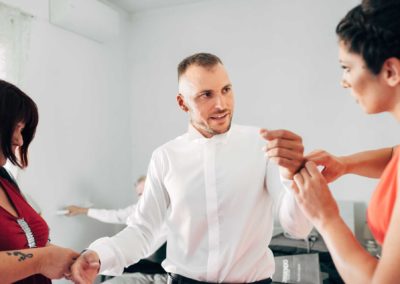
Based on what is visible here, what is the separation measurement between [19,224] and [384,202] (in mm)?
1181

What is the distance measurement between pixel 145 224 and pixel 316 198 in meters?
0.89

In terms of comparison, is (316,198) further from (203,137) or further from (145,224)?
(145,224)

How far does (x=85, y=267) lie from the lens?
4.14 feet

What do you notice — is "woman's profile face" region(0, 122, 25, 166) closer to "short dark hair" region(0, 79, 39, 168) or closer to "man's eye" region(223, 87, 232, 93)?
"short dark hair" region(0, 79, 39, 168)

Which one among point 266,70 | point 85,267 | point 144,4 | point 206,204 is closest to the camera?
point 85,267

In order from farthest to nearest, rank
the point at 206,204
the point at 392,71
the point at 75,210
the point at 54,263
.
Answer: the point at 75,210 < the point at 206,204 < the point at 54,263 < the point at 392,71

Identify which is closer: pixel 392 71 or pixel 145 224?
pixel 392 71

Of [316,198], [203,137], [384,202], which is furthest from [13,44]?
[384,202]

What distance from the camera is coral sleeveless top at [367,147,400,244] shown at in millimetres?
732

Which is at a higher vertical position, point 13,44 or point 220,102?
point 13,44

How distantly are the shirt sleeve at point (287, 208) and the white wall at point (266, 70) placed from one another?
7.19 ft

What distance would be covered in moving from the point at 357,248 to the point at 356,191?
2785 mm

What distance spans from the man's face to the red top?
0.77 meters

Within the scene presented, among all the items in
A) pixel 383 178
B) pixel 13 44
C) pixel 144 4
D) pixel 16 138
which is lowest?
pixel 383 178
